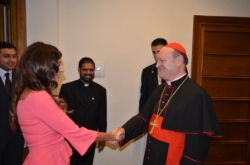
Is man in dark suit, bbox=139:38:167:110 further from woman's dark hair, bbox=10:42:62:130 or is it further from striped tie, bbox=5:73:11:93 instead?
woman's dark hair, bbox=10:42:62:130

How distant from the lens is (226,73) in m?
3.65

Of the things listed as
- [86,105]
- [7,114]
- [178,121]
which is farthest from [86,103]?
[178,121]

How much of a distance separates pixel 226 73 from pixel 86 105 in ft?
6.94

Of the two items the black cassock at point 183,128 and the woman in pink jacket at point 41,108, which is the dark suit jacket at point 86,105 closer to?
the black cassock at point 183,128

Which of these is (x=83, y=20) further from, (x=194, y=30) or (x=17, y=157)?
(x=17, y=157)

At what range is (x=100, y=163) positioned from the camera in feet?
11.7

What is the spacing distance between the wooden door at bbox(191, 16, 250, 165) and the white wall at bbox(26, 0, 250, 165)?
16cm

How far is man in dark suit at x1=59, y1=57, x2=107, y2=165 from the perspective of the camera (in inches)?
116

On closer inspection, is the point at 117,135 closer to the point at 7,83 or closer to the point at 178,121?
the point at 178,121

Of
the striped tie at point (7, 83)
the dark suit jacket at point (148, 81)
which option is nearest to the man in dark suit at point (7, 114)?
the striped tie at point (7, 83)

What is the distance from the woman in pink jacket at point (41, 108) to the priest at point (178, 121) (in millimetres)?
648

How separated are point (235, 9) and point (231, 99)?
131 centimetres

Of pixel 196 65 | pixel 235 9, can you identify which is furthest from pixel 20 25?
pixel 235 9

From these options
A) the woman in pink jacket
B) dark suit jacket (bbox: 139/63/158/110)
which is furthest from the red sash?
dark suit jacket (bbox: 139/63/158/110)
